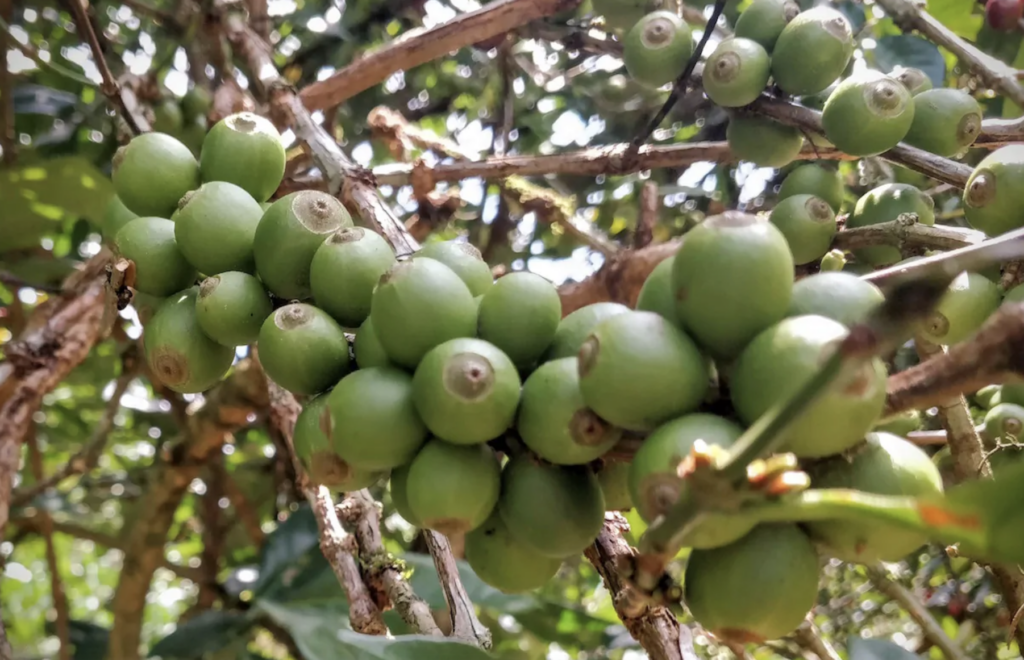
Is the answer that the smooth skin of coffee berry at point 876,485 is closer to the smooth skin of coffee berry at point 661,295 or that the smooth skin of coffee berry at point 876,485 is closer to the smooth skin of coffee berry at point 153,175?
the smooth skin of coffee berry at point 661,295

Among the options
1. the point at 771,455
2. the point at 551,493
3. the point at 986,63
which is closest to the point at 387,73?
Answer: the point at 986,63

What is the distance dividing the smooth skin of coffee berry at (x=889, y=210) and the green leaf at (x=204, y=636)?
5.70 feet

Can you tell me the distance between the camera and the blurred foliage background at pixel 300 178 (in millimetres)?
1928

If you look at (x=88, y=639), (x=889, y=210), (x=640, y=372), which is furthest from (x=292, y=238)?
(x=88, y=639)

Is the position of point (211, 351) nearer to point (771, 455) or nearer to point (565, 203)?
point (771, 455)

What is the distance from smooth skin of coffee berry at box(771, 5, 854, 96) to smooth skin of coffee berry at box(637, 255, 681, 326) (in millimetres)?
538

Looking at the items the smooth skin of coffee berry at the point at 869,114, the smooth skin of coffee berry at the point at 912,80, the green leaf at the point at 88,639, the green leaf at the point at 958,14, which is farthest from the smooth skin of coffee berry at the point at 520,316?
the green leaf at the point at 88,639

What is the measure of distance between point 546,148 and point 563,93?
185 millimetres

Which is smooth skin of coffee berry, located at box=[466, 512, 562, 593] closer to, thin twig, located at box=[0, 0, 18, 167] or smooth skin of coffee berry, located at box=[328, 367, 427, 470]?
smooth skin of coffee berry, located at box=[328, 367, 427, 470]

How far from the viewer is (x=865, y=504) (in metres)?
0.42

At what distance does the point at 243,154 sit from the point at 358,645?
0.60 m

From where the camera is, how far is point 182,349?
0.84 metres

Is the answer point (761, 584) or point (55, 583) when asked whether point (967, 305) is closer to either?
point (761, 584)

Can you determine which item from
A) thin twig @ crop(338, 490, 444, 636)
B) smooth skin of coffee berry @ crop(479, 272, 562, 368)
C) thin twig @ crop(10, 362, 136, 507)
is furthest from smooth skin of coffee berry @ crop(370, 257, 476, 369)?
thin twig @ crop(10, 362, 136, 507)
